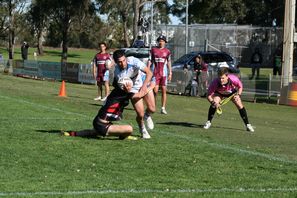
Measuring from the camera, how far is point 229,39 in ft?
184

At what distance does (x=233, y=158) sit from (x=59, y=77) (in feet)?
98.1

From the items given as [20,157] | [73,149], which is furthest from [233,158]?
[20,157]

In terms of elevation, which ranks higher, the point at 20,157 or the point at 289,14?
the point at 289,14

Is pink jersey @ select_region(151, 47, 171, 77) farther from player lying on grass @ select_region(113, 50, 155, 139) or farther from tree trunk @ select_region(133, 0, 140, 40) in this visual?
tree trunk @ select_region(133, 0, 140, 40)

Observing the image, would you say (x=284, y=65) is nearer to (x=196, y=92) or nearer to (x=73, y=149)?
(x=196, y=92)

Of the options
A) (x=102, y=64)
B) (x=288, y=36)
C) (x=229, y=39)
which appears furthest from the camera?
(x=229, y=39)

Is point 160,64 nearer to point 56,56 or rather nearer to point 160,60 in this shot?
point 160,60

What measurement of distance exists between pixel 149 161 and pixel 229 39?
47.5m

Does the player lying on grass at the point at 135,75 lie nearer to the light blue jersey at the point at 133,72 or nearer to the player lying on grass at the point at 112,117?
the light blue jersey at the point at 133,72

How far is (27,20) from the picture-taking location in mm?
84625

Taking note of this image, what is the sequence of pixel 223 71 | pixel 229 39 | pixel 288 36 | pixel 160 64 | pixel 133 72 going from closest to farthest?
pixel 133 72
pixel 223 71
pixel 160 64
pixel 288 36
pixel 229 39

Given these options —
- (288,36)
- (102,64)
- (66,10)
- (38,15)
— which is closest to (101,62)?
(102,64)

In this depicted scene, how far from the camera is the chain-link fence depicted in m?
51.8

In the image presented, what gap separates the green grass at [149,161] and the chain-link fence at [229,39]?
36.3 m
